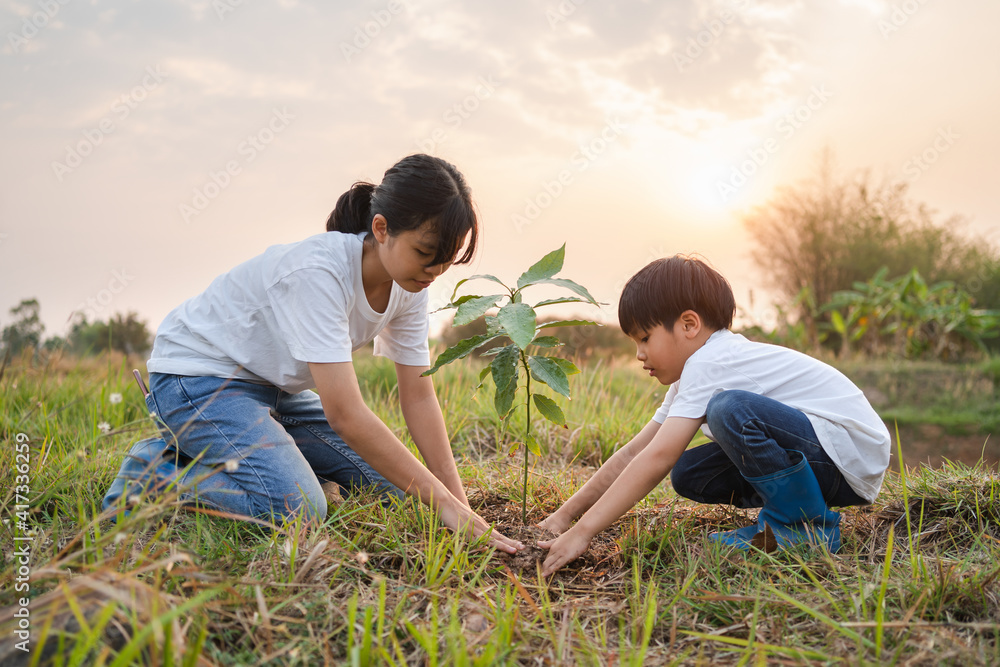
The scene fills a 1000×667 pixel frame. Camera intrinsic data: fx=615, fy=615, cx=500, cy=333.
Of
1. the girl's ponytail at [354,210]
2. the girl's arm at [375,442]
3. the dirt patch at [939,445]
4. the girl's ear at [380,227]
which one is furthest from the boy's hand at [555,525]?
the dirt patch at [939,445]

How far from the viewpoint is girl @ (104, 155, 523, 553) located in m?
1.81

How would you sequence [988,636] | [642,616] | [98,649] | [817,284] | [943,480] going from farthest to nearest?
1. [817,284]
2. [943,480]
3. [642,616]
4. [988,636]
5. [98,649]

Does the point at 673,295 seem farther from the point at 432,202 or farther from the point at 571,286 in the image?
the point at 432,202

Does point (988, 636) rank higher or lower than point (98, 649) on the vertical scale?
lower

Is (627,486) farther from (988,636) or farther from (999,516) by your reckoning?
(999,516)

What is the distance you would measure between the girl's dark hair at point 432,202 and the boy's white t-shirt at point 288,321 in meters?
0.24

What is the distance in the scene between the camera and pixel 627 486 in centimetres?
165

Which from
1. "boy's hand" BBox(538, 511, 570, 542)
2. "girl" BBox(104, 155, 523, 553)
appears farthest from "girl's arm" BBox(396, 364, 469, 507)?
"boy's hand" BBox(538, 511, 570, 542)

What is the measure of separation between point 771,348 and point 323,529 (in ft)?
4.80

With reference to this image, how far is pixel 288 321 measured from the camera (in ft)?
6.10

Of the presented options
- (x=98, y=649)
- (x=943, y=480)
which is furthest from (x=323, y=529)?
(x=943, y=480)

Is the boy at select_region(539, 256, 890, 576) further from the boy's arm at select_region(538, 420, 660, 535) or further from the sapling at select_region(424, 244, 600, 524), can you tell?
the sapling at select_region(424, 244, 600, 524)

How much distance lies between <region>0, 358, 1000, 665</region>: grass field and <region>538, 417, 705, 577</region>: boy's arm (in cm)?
9

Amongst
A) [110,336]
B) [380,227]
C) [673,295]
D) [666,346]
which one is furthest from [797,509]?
[110,336]
